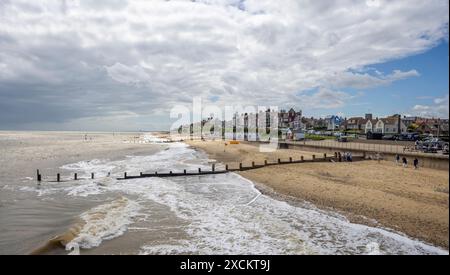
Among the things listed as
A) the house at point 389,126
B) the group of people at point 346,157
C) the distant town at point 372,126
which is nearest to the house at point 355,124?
the distant town at point 372,126

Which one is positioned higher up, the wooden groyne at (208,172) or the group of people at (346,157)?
the group of people at (346,157)

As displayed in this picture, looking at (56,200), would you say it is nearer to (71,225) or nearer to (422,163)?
(71,225)

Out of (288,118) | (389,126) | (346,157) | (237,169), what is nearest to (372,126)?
(389,126)

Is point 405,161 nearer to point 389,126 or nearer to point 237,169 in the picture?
point 237,169

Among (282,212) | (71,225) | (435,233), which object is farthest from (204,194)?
(435,233)

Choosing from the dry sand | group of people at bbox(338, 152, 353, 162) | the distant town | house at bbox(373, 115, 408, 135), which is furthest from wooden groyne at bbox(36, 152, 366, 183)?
house at bbox(373, 115, 408, 135)

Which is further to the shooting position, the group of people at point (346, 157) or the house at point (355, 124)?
the house at point (355, 124)

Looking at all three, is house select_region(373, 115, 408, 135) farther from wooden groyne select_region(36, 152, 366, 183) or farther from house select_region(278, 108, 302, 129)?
wooden groyne select_region(36, 152, 366, 183)

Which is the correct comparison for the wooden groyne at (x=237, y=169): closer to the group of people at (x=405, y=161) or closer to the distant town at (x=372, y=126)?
the group of people at (x=405, y=161)
